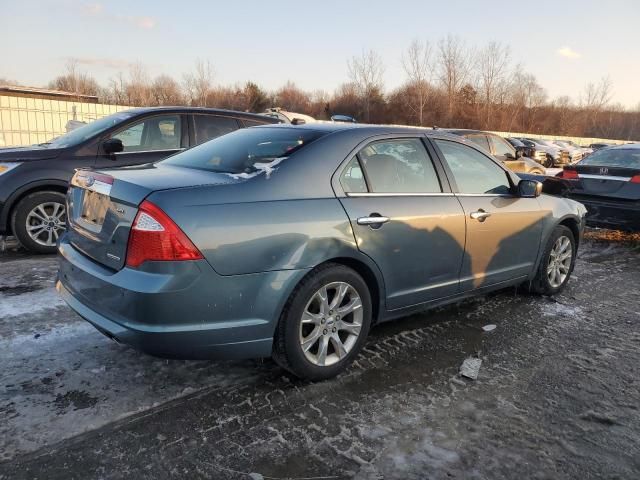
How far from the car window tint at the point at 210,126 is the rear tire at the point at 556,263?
4278mm

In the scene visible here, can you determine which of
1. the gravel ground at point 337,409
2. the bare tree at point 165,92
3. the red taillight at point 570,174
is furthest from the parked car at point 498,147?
the bare tree at point 165,92

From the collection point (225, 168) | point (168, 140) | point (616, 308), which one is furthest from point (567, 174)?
point (225, 168)

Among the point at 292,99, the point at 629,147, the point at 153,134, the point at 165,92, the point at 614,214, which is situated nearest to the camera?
the point at 153,134

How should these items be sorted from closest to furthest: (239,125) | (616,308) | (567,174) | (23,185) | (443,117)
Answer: (616,308), (23,185), (239,125), (567,174), (443,117)

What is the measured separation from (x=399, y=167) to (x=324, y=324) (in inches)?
49.3

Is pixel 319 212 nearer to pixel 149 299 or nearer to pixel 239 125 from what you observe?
pixel 149 299

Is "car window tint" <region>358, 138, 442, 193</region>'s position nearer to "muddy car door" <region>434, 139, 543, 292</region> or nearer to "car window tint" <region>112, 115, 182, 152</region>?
"muddy car door" <region>434, 139, 543, 292</region>

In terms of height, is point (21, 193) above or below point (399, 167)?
below

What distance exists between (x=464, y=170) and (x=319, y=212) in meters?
1.64

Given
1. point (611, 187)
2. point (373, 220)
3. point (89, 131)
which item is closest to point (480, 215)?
point (373, 220)

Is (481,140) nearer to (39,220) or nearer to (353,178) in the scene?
(353,178)

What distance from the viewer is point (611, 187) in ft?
23.7

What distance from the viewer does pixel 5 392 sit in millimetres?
2805

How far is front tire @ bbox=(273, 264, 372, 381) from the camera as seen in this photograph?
9.49 feet
